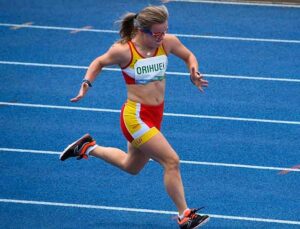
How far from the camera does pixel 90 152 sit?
25.0ft

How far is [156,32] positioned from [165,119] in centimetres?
317

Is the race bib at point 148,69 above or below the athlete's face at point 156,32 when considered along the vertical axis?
below

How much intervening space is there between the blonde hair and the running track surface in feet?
5.55

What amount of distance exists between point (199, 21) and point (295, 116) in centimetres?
439


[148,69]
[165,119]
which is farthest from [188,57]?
[165,119]

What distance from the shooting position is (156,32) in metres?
6.75

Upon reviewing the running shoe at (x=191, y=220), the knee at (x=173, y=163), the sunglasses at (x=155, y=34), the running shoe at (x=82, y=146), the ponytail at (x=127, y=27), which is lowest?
the running shoe at (x=191, y=220)

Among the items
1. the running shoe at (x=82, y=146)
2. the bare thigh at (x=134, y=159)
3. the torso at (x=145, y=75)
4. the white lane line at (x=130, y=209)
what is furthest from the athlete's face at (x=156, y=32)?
the white lane line at (x=130, y=209)

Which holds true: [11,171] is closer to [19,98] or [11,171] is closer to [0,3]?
[19,98]

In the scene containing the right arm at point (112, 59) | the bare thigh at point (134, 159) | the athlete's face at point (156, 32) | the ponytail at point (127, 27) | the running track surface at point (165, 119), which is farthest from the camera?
the running track surface at point (165, 119)

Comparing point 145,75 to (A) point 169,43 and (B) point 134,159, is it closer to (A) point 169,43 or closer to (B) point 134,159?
(A) point 169,43

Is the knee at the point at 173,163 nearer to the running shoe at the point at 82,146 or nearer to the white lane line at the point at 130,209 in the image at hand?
the white lane line at the point at 130,209

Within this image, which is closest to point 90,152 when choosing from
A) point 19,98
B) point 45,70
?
point 19,98

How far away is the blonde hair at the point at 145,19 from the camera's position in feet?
22.1
